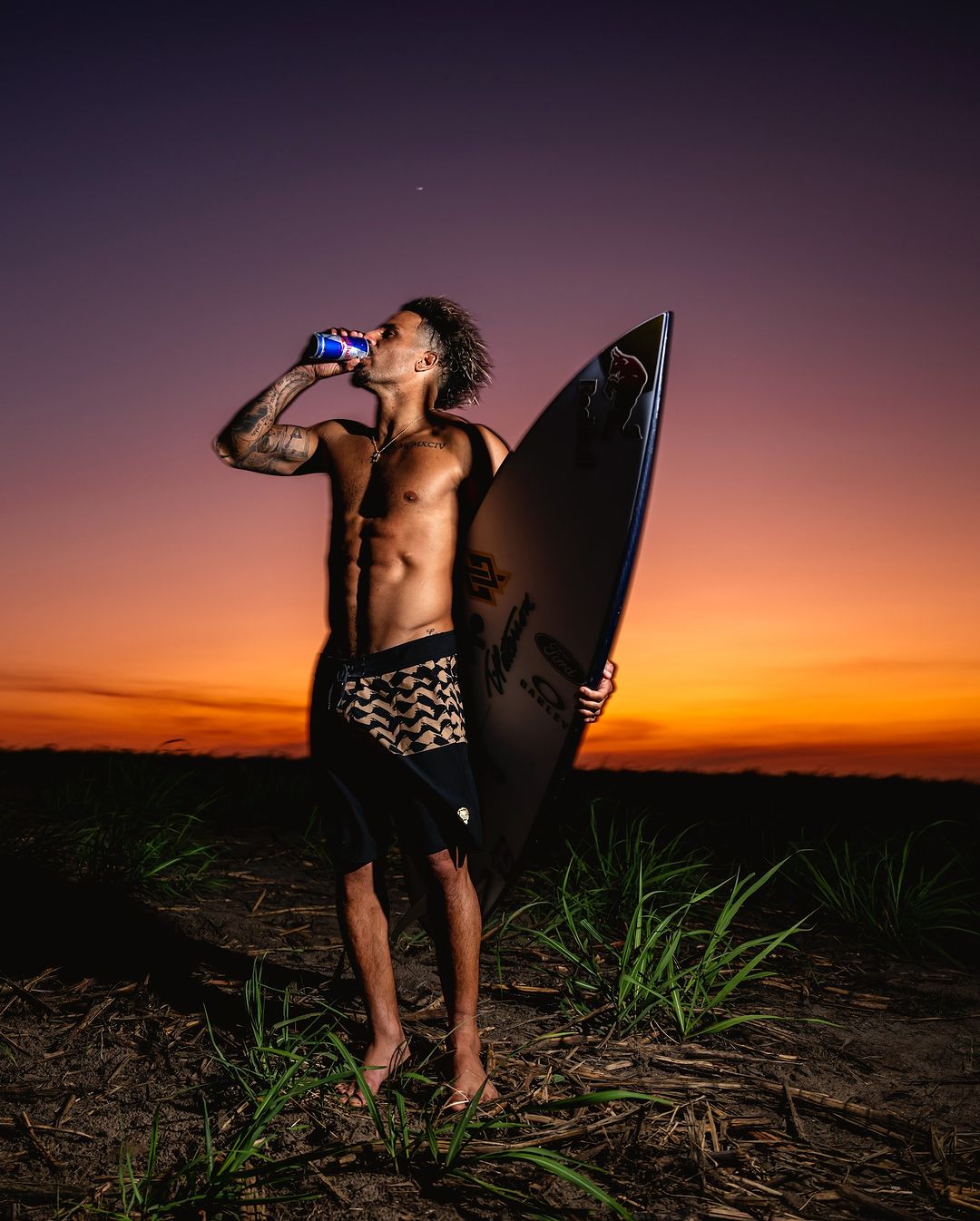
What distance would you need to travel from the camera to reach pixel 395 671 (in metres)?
2.64

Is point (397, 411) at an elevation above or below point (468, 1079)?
above

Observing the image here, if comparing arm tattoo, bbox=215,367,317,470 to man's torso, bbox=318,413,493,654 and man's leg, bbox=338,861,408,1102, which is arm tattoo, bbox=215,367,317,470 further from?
man's leg, bbox=338,861,408,1102

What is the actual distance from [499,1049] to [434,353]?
77.7 inches

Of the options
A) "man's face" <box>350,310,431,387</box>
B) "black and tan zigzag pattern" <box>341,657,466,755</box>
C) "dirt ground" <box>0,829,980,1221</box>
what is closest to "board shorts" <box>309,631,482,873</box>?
"black and tan zigzag pattern" <box>341,657,466,755</box>

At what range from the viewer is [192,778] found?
6324 millimetres

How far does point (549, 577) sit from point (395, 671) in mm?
498

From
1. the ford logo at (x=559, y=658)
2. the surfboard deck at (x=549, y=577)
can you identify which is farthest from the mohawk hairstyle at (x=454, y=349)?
the ford logo at (x=559, y=658)

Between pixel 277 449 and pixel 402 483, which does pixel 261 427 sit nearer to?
pixel 277 449

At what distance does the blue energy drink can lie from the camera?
2.83 meters

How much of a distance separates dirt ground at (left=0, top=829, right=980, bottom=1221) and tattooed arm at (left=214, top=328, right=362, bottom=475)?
1643 millimetres

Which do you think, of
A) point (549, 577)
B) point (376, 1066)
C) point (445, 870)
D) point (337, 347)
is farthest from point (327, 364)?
point (376, 1066)

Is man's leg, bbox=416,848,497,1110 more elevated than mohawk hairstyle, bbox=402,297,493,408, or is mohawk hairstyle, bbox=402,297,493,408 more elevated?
mohawk hairstyle, bbox=402,297,493,408

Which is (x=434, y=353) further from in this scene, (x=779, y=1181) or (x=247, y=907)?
(x=247, y=907)

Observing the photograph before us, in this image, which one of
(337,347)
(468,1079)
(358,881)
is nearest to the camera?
(468,1079)
